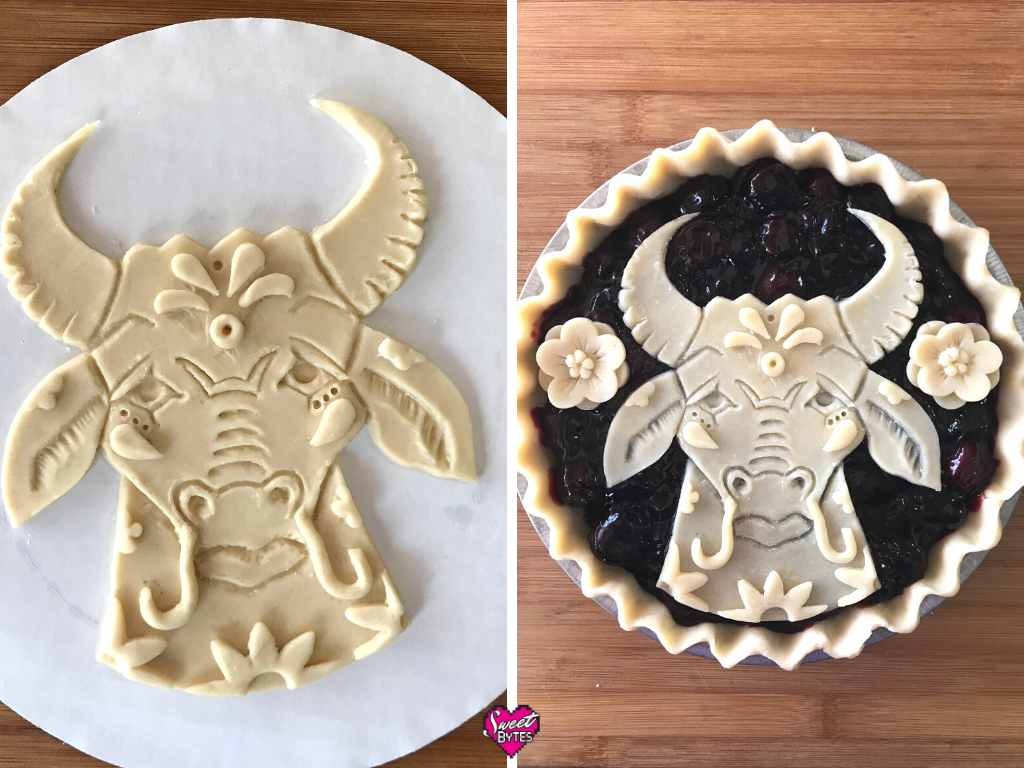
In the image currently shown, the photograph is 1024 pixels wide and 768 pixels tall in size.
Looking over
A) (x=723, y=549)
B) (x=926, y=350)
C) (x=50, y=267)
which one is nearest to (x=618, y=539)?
(x=723, y=549)

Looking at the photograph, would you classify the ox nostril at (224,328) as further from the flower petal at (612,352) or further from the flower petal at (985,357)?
the flower petal at (985,357)

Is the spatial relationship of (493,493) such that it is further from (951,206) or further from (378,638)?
(951,206)

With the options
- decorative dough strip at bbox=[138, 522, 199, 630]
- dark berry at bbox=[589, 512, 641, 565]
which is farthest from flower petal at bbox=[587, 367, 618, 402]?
decorative dough strip at bbox=[138, 522, 199, 630]

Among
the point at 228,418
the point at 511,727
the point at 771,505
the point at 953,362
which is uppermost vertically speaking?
the point at 953,362

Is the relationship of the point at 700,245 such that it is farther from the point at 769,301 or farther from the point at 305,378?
the point at 305,378

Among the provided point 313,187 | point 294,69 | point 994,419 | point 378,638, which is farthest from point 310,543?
point 994,419
